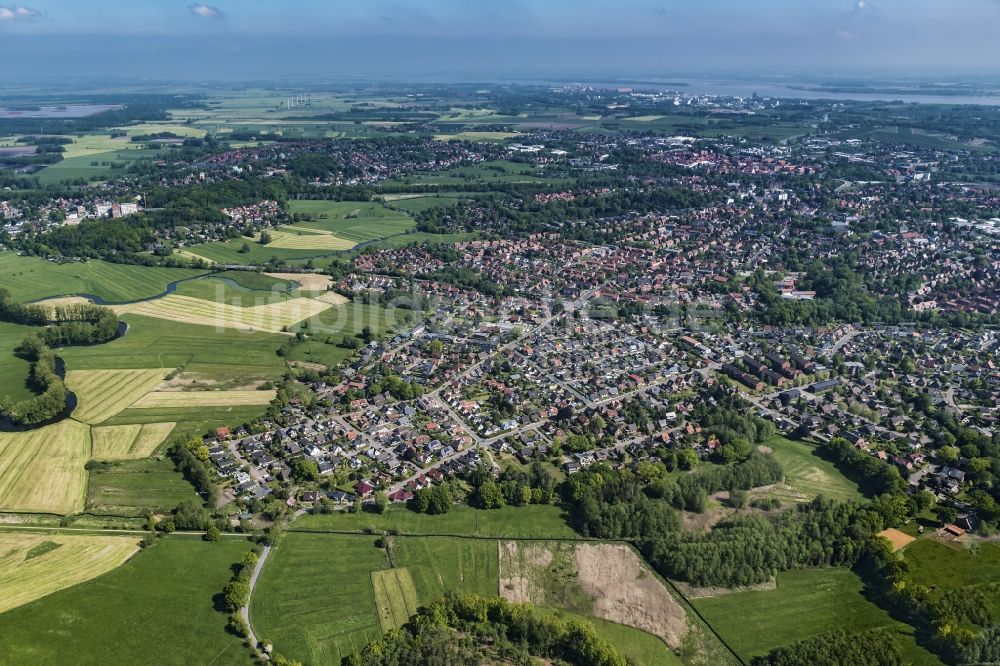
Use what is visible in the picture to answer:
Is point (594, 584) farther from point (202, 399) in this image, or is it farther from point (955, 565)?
point (202, 399)

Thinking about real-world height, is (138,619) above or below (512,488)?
below

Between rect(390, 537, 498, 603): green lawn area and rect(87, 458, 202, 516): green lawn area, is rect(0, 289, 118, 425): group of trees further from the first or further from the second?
rect(390, 537, 498, 603): green lawn area

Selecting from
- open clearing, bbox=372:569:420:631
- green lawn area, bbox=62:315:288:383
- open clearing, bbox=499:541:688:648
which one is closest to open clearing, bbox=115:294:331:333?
green lawn area, bbox=62:315:288:383

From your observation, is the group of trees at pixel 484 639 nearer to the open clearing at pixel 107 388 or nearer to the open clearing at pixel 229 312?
the open clearing at pixel 107 388

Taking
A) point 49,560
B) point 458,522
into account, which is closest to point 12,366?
point 49,560

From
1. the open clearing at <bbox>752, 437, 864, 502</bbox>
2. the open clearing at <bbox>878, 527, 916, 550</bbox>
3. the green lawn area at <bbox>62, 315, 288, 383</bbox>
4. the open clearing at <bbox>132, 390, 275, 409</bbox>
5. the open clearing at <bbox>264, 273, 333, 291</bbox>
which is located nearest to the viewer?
the open clearing at <bbox>878, 527, 916, 550</bbox>

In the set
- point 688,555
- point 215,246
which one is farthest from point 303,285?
point 688,555

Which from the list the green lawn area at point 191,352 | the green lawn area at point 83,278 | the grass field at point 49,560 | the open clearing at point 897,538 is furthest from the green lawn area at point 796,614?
the green lawn area at point 83,278
